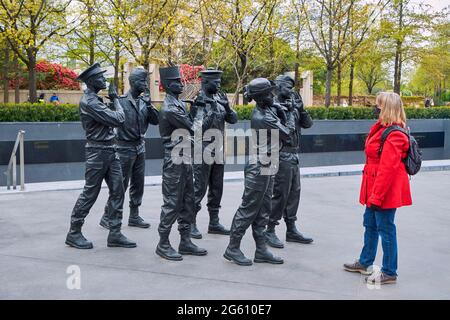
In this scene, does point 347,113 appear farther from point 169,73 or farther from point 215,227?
point 169,73

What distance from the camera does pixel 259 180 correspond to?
595cm

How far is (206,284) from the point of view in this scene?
5.41 metres

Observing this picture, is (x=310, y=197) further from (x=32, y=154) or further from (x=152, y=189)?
(x=32, y=154)

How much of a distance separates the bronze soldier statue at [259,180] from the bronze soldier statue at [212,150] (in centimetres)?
105

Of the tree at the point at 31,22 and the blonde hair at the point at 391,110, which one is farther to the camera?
the tree at the point at 31,22

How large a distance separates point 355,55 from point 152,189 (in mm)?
12500

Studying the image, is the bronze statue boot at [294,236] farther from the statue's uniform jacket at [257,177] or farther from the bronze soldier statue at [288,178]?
the statue's uniform jacket at [257,177]

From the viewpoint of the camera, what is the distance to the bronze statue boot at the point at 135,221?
803 cm

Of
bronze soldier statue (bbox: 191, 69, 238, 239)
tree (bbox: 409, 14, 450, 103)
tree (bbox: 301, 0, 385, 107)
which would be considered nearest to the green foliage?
bronze soldier statue (bbox: 191, 69, 238, 239)

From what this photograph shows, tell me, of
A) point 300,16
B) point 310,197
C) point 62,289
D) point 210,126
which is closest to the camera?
point 62,289

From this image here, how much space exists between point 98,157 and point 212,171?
171cm

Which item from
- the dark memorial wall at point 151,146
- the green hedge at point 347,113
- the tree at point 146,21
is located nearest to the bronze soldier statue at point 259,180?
the dark memorial wall at point 151,146

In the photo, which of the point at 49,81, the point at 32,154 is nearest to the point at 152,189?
the point at 32,154

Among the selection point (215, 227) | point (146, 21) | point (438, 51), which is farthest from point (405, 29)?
point (215, 227)
